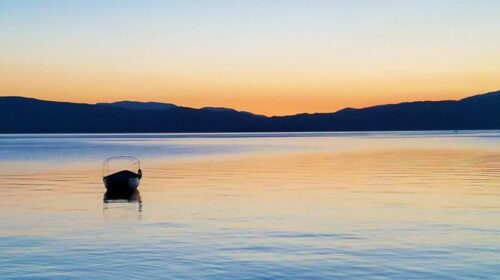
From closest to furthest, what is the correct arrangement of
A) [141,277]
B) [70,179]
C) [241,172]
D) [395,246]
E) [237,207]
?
[141,277], [395,246], [237,207], [70,179], [241,172]

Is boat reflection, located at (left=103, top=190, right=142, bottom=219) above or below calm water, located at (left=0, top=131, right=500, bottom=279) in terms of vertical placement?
below

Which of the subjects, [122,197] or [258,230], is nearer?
[258,230]

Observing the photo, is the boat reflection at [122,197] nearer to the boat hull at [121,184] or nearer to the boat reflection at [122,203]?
the boat reflection at [122,203]

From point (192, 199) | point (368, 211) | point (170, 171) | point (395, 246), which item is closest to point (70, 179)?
point (170, 171)

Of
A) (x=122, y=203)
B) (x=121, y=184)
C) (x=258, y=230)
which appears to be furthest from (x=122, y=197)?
(x=258, y=230)

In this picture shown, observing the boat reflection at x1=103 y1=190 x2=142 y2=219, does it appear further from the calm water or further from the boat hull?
the boat hull

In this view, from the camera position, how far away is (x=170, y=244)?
2030 centimetres

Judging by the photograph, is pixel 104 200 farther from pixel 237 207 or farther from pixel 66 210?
pixel 237 207

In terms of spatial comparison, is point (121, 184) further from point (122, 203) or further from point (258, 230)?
point (258, 230)

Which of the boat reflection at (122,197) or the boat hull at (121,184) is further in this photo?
the boat hull at (121,184)

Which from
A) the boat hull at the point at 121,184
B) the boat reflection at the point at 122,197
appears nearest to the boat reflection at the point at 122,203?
the boat reflection at the point at 122,197

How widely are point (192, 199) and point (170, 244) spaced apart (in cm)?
1243

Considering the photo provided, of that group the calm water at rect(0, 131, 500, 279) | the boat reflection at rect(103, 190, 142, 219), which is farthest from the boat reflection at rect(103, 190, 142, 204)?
the calm water at rect(0, 131, 500, 279)

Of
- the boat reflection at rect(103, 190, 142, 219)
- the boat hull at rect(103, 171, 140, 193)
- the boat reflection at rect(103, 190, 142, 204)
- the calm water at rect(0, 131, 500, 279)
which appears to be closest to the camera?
the calm water at rect(0, 131, 500, 279)
